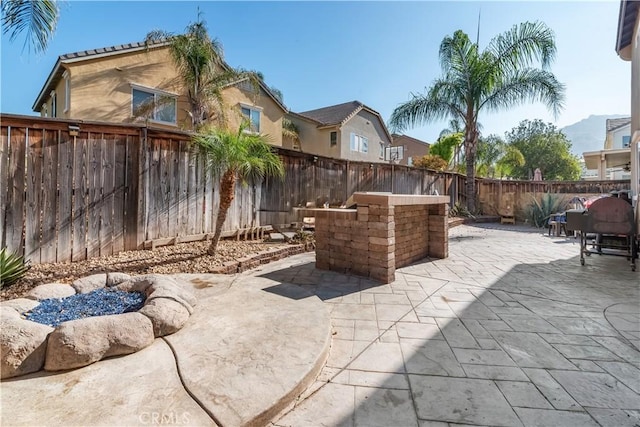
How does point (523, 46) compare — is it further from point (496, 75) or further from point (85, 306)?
point (85, 306)

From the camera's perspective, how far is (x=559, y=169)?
28.0m

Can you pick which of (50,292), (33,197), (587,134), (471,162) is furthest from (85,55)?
(587,134)

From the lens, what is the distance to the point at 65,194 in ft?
13.4

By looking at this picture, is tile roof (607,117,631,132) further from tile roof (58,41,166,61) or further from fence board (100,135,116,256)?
fence board (100,135,116,256)

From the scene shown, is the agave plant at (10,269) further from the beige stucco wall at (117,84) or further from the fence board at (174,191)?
the beige stucco wall at (117,84)

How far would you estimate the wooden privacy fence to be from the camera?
12.3 feet

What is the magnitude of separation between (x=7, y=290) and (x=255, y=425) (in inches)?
144

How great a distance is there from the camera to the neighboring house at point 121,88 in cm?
903

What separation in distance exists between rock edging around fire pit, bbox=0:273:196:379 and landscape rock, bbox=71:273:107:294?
0.30 metres

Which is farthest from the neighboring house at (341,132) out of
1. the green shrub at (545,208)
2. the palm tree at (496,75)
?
the green shrub at (545,208)

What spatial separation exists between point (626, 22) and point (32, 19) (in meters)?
12.8

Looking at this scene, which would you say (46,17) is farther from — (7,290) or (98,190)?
(7,290)

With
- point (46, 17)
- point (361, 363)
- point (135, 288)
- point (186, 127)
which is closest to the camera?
point (361, 363)

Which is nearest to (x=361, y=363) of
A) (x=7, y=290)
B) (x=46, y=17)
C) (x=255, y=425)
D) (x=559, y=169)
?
(x=255, y=425)
